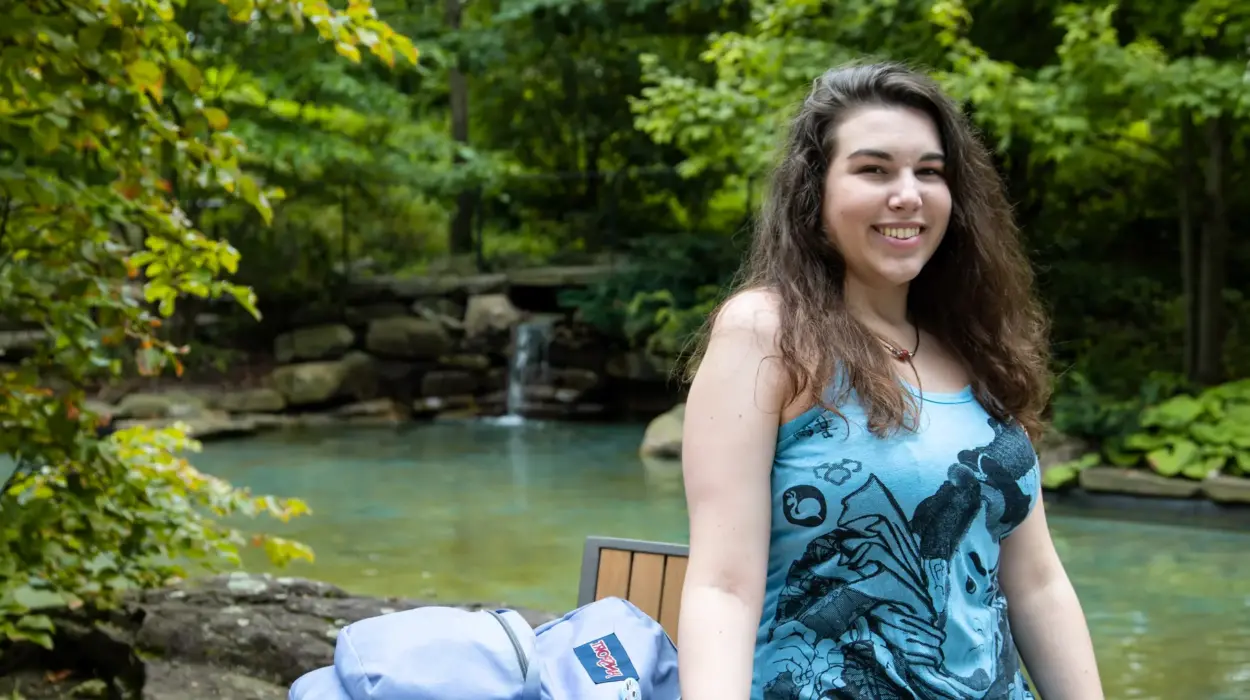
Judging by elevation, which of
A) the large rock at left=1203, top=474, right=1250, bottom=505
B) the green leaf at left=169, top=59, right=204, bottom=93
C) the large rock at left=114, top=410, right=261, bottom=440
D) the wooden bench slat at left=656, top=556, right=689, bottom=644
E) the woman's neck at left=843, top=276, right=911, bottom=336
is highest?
the green leaf at left=169, top=59, right=204, bottom=93

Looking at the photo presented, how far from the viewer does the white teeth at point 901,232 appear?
165cm

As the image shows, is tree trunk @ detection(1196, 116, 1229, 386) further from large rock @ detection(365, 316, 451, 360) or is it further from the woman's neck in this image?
the woman's neck

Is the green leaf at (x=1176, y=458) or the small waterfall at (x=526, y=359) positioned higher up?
the green leaf at (x=1176, y=458)

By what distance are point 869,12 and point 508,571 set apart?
217 inches

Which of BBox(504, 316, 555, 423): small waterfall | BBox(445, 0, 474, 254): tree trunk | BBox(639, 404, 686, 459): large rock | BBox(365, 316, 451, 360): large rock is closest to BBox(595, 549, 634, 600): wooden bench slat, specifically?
BBox(639, 404, 686, 459): large rock

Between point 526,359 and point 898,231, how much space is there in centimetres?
1385

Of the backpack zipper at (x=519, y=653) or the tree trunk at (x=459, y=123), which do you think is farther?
the tree trunk at (x=459, y=123)

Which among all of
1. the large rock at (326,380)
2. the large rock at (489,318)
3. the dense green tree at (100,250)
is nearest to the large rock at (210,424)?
the large rock at (326,380)

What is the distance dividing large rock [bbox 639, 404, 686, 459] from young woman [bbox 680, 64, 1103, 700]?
9402mm

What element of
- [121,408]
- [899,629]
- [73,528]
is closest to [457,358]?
[121,408]

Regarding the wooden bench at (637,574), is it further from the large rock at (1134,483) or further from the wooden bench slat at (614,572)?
the large rock at (1134,483)

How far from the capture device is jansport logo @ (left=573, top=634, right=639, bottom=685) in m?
1.54

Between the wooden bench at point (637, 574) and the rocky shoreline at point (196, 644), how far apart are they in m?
1.18

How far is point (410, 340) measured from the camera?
1521 cm
